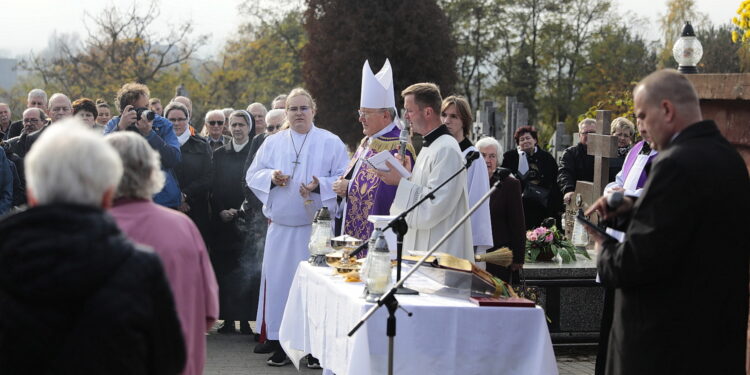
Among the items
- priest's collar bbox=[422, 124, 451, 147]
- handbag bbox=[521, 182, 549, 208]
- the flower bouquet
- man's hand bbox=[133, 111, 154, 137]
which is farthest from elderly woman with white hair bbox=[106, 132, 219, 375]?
handbag bbox=[521, 182, 549, 208]

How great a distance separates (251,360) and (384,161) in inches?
114

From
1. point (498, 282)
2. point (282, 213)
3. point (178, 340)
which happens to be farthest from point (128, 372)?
point (282, 213)

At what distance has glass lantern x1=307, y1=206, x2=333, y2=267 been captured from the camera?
6.95 m

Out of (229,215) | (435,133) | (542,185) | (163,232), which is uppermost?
(435,133)

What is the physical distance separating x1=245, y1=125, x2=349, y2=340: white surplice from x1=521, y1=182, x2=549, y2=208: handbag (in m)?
3.39

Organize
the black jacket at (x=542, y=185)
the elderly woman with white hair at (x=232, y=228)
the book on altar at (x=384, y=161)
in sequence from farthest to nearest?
the black jacket at (x=542, y=185) < the elderly woman with white hair at (x=232, y=228) < the book on altar at (x=384, y=161)

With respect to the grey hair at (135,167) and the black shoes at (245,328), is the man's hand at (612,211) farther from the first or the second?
the black shoes at (245,328)

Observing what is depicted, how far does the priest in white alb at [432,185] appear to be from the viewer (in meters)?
6.34

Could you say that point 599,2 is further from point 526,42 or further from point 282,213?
point 282,213

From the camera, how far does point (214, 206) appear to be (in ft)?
33.9

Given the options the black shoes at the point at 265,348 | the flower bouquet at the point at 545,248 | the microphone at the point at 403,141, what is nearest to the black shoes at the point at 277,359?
the black shoes at the point at 265,348

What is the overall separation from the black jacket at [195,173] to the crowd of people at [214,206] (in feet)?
0.05

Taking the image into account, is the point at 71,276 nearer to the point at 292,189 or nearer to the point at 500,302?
the point at 500,302

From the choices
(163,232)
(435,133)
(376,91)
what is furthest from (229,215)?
(163,232)
